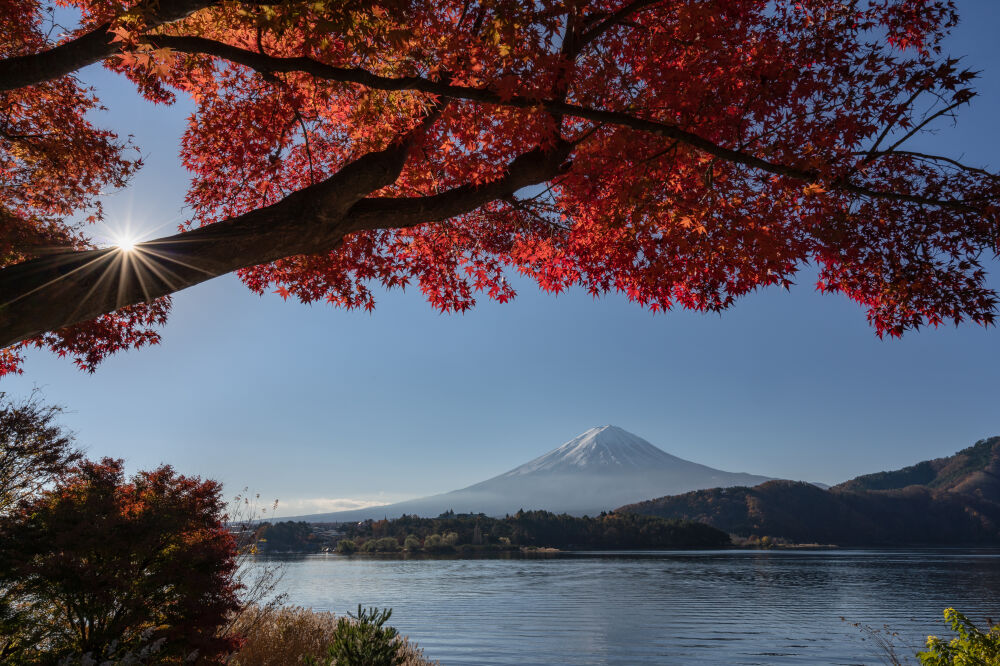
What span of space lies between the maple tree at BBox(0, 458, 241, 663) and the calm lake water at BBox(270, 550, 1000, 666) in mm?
12807

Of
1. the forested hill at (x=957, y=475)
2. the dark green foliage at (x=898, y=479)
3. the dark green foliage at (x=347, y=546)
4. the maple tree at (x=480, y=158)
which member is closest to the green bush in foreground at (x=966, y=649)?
the maple tree at (x=480, y=158)

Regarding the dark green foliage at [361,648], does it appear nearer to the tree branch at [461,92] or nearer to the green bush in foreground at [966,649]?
the tree branch at [461,92]

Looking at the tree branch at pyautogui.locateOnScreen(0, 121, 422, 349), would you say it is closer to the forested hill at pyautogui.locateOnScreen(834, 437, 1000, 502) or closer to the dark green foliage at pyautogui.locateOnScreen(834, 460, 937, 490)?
the forested hill at pyautogui.locateOnScreen(834, 437, 1000, 502)

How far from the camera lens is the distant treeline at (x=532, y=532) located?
90438mm

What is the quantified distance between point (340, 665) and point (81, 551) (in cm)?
356

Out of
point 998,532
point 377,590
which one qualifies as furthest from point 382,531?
point 998,532

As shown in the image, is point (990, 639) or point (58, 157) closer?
point (990, 639)

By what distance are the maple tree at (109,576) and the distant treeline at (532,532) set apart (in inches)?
3413

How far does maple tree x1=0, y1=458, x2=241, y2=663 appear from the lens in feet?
19.0

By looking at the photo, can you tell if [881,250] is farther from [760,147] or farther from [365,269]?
[365,269]

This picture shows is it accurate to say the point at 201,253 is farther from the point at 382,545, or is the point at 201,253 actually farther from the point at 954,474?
the point at 954,474

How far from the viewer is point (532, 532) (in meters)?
91.1

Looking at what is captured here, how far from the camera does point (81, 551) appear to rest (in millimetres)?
5961

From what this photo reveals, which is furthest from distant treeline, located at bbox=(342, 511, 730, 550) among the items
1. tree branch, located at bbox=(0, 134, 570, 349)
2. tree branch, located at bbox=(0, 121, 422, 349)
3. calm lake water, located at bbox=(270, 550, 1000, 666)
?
tree branch, located at bbox=(0, 121, 422, 349)
